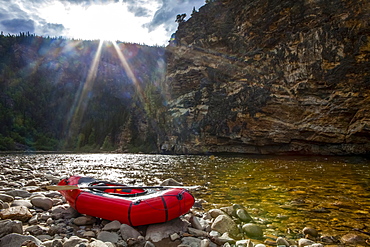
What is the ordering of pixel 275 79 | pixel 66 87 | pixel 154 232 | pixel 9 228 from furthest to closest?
1. pixel 66 87
2. pixel 275 79
3. pixel 154 232
4. pixel 9 228

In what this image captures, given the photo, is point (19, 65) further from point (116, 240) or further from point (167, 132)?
point (116, 240)

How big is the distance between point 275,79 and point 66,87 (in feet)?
467

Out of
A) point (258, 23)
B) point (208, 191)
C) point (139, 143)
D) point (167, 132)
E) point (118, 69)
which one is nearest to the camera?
point (208, 191)

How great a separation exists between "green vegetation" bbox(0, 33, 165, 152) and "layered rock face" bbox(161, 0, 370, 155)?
2230 inches

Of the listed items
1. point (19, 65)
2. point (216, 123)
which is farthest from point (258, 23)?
point (19, 65)

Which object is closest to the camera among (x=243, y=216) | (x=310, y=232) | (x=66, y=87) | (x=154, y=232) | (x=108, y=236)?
(x=108, y=236)

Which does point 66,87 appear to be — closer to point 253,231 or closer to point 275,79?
point 275,79

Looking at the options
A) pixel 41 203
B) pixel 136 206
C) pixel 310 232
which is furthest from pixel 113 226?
pixel 310 232

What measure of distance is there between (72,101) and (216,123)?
12586 centimetres

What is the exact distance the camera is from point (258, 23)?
28141 millimetres

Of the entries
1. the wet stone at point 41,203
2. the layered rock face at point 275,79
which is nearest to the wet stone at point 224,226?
the wet stone at point 41,203

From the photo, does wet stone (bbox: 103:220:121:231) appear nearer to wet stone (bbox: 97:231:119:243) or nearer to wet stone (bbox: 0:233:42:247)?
wet stone (bbox: 97:231:119:243)

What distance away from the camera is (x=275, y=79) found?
25203 millimetres

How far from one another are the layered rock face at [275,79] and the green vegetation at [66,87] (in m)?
56.6
